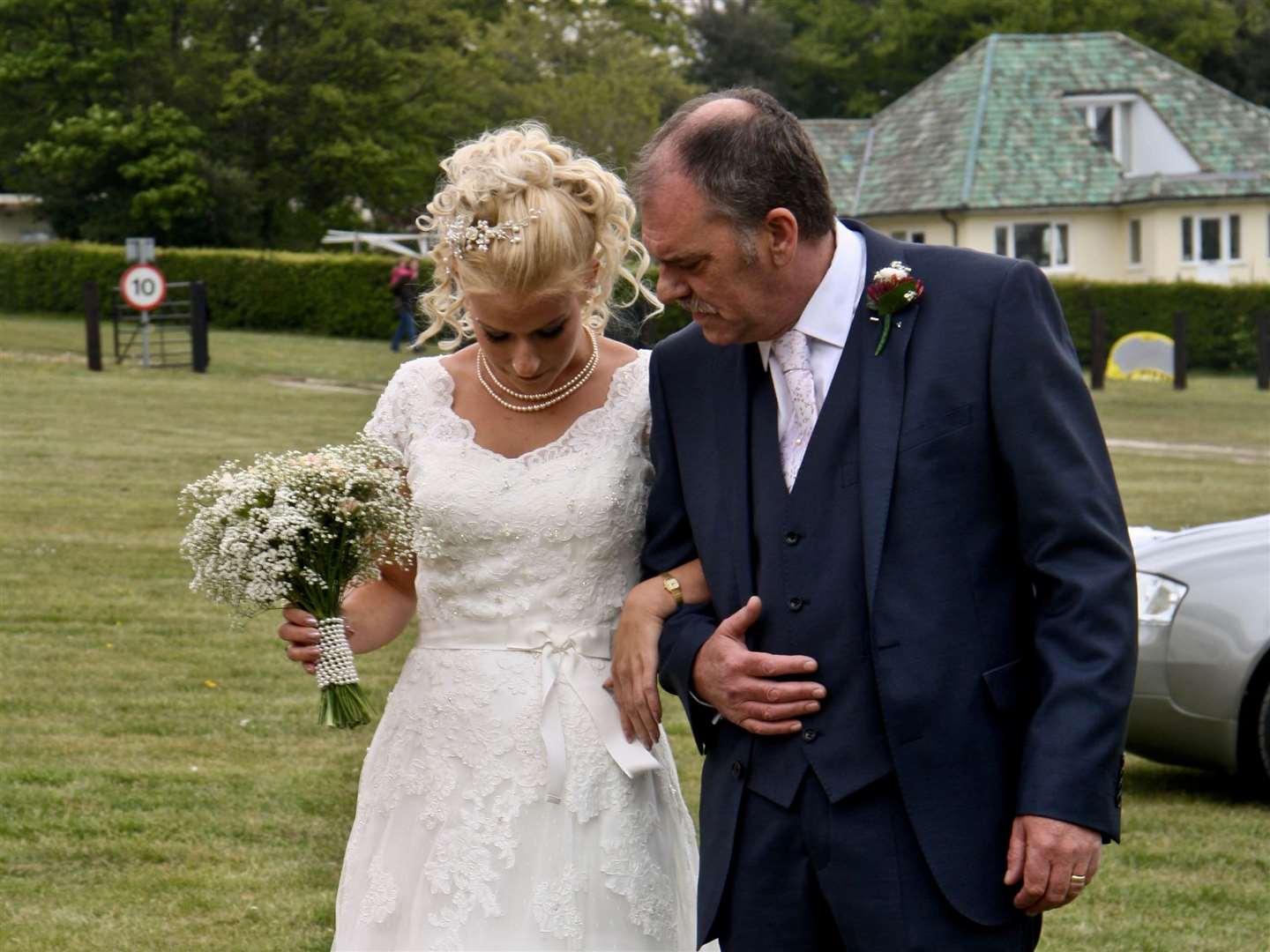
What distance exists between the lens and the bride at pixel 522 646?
4.07m

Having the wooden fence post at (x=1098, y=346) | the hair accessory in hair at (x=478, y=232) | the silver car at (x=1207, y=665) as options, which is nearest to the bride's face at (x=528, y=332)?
the hair accessory in hair at (x=478, y=232)

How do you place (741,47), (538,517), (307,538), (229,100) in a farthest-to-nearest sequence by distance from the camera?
(741,47) → (229,100) → (538,517) → (307,538)

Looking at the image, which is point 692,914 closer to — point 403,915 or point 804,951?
point 403,915

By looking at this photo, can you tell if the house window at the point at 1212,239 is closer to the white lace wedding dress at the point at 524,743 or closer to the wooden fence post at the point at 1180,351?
the wooden fence post at the point at 1180,351

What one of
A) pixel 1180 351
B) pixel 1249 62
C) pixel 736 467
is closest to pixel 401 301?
pixel 1180 351

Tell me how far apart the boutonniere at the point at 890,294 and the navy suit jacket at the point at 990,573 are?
2cm

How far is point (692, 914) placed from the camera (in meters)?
4.25

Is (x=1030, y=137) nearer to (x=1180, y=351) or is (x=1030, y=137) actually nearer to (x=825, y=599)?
(x=1180, y=351)

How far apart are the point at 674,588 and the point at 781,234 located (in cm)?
78

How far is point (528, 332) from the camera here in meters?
3.97

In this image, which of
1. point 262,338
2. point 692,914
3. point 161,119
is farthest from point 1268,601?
point 161,119

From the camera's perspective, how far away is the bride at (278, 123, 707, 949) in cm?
407

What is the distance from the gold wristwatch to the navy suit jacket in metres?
0.46

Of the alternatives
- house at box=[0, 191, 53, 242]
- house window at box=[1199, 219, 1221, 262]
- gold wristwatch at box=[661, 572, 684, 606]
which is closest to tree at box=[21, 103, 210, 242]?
house at box=[0, 191, 53, 242]
